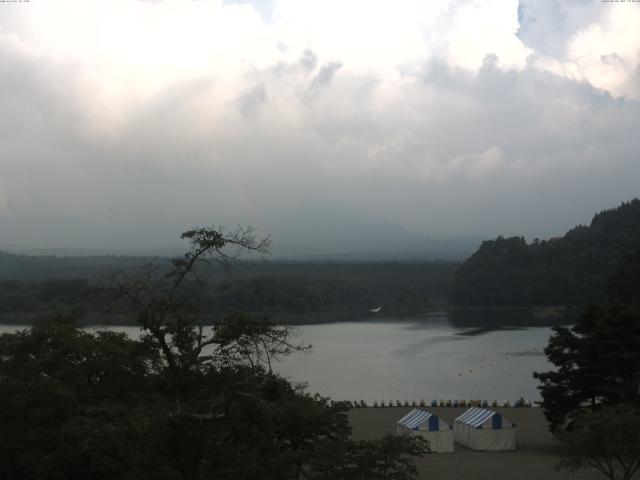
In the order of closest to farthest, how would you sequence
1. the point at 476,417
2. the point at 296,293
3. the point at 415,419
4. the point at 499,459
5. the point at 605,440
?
1. the point at 605,440
2. the point at 499,459
3. the point at 476,417
4. the point at 415,419
5. the point at 296,293

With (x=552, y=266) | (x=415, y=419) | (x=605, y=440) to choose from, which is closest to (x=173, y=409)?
(x=605, y=440)

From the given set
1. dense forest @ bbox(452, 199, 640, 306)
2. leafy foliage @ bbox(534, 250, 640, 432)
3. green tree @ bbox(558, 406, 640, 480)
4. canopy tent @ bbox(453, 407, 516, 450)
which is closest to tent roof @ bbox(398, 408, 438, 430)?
canopy tent @ bbox(453, 407, 516, 450)

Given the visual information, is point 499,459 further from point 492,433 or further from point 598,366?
point 598,366

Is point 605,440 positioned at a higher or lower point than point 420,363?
higher

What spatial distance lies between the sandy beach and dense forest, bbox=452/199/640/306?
5363cm

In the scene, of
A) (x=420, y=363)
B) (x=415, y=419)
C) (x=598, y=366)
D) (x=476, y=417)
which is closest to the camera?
(x=598, y=366)

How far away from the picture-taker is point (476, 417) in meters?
Result: 16.8

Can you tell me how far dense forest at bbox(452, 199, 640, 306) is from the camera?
74.2m

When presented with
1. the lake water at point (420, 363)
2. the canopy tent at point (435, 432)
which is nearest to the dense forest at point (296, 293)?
the lake water at point (420, 363)

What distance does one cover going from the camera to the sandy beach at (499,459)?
1390 centimetres

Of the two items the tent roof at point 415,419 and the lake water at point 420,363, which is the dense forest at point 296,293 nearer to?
the lake water at point 420,363

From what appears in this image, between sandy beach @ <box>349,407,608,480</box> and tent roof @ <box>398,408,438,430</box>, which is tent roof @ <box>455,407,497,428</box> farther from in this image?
tent roof @ <box>398,408,438,430</box>

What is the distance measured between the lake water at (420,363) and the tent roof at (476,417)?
4844 mm

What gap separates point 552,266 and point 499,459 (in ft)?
216
